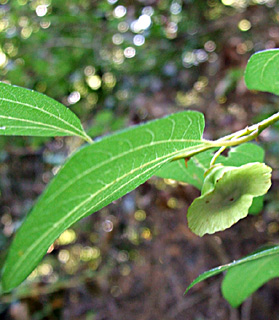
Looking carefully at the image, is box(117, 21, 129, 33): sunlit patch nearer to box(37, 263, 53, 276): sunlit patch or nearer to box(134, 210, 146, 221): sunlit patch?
box(134, 210, 146, 221): sunlit patch

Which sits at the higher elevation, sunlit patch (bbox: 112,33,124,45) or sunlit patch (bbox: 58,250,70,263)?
sunlit patch (bbox: 112,33,124,45)

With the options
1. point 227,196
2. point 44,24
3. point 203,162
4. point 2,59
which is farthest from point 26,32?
point 227,196

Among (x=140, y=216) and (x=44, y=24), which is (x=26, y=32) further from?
(x=140, y=216)

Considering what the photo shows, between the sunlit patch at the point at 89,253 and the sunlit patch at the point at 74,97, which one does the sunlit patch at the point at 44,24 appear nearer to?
the sunlit patch at the point at 74,97

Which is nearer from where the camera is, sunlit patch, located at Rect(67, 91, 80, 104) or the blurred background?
the blurred background

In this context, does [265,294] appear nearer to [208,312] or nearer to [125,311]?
[208,312]

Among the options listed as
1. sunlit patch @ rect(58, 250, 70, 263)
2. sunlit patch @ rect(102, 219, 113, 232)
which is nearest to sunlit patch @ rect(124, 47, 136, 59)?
sunlit patch @ rect(102, 219, 113, 232)
